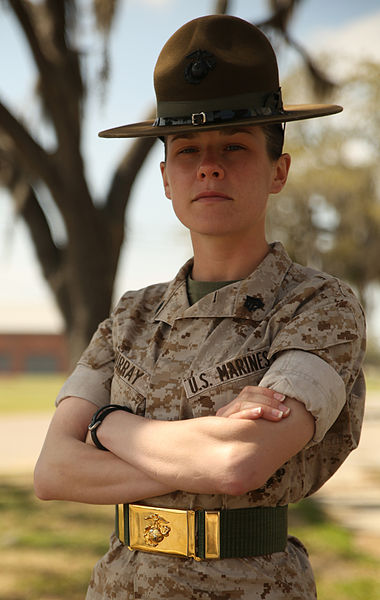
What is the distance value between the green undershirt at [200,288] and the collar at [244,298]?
0.08 ft

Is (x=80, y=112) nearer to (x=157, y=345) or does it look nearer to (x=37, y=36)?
Answer: (x=37, y=36)

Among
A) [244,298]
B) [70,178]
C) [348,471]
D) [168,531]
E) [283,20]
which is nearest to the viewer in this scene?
[168,531]

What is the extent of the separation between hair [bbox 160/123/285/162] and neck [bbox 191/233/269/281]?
9.0 inches

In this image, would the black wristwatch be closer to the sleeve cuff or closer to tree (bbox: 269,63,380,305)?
the sleeve cuff

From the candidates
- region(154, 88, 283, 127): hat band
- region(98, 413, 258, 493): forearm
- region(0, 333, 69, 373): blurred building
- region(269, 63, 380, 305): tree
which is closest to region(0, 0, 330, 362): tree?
region(154, 88, 283, 127): hat band

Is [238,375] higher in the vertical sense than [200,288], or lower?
lower

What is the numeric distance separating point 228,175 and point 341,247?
25.3 meters

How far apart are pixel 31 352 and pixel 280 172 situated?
144ft

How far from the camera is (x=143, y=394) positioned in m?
1.98

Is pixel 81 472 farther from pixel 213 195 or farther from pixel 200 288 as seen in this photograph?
pixel 213 195

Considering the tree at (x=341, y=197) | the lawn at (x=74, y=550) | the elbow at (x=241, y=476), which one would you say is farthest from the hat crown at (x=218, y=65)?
the tree at (x=341, y=197)

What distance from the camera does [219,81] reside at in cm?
193

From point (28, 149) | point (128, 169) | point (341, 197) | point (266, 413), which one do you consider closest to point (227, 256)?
point (266, 413)

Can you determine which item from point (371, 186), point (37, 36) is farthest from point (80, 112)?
point (371, 186)
